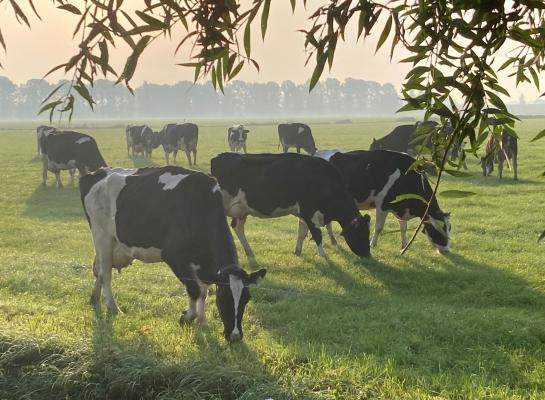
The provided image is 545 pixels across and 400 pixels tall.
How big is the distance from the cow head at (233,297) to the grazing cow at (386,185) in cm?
522

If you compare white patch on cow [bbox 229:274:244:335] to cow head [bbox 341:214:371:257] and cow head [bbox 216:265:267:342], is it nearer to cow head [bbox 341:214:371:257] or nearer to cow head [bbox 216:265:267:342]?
cow head [bbox 216:265:267:342]

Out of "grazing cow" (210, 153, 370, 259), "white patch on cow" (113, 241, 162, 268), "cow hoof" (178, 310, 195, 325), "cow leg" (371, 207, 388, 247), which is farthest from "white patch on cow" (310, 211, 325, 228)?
"cow hoof" (178, 310, 195, 325)

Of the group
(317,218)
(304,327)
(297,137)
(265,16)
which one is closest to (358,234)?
(317,218)

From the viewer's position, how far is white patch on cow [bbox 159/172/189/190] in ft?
23.4

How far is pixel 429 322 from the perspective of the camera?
6660mm

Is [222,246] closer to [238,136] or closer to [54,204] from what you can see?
[54,204]

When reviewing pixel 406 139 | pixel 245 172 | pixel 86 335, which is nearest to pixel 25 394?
pixel 86 335

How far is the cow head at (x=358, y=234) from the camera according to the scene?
32.8 feet

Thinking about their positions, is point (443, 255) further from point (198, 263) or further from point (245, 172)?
point (198, 263)

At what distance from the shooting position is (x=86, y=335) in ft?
19.8

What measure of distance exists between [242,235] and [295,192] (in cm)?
166

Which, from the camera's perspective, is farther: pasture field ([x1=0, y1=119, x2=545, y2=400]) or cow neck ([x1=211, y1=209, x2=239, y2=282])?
cow neck ([x1=211, y1=209, x2=239, y2=282])

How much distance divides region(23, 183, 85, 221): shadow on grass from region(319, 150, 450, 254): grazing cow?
331 inches

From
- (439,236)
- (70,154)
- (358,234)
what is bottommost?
(439,236)
